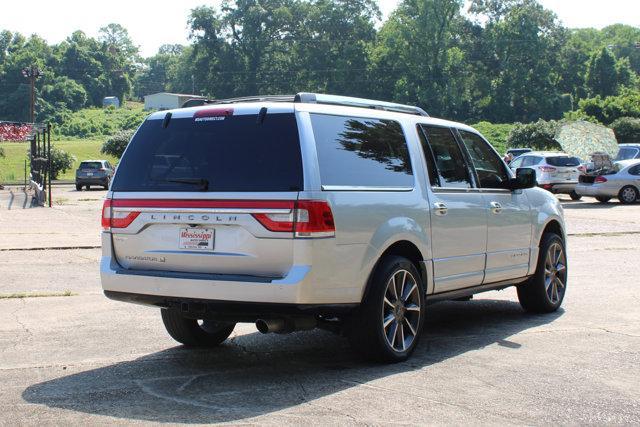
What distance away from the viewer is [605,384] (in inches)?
249

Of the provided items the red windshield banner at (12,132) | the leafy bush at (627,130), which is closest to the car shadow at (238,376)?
the red windshield banner at (12,132)

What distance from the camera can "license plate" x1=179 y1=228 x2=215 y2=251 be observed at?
20.9ft

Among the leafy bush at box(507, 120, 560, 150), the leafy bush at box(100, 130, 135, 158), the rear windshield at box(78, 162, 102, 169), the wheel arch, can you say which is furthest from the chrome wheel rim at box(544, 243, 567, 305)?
the leafy bush at box(100, 130, 135, 158)

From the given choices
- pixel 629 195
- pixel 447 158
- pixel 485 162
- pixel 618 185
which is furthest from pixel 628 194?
pixel 447 158

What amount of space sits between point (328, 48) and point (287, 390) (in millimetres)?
123987

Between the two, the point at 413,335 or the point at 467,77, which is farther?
the point at 467,77

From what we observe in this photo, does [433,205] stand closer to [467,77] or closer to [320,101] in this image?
[320,101]

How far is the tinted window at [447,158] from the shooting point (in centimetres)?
774

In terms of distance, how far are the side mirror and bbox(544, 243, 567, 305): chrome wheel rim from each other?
0.93 metres

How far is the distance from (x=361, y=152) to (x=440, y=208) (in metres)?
1.01

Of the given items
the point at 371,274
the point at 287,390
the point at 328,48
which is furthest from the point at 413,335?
the point at 328,48

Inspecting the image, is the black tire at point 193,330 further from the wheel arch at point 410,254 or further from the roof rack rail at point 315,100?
the roof rack rail at point 315,100

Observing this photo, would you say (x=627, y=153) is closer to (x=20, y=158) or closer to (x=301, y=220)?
(x=301, y=220)

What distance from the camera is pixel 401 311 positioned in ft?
22.9
